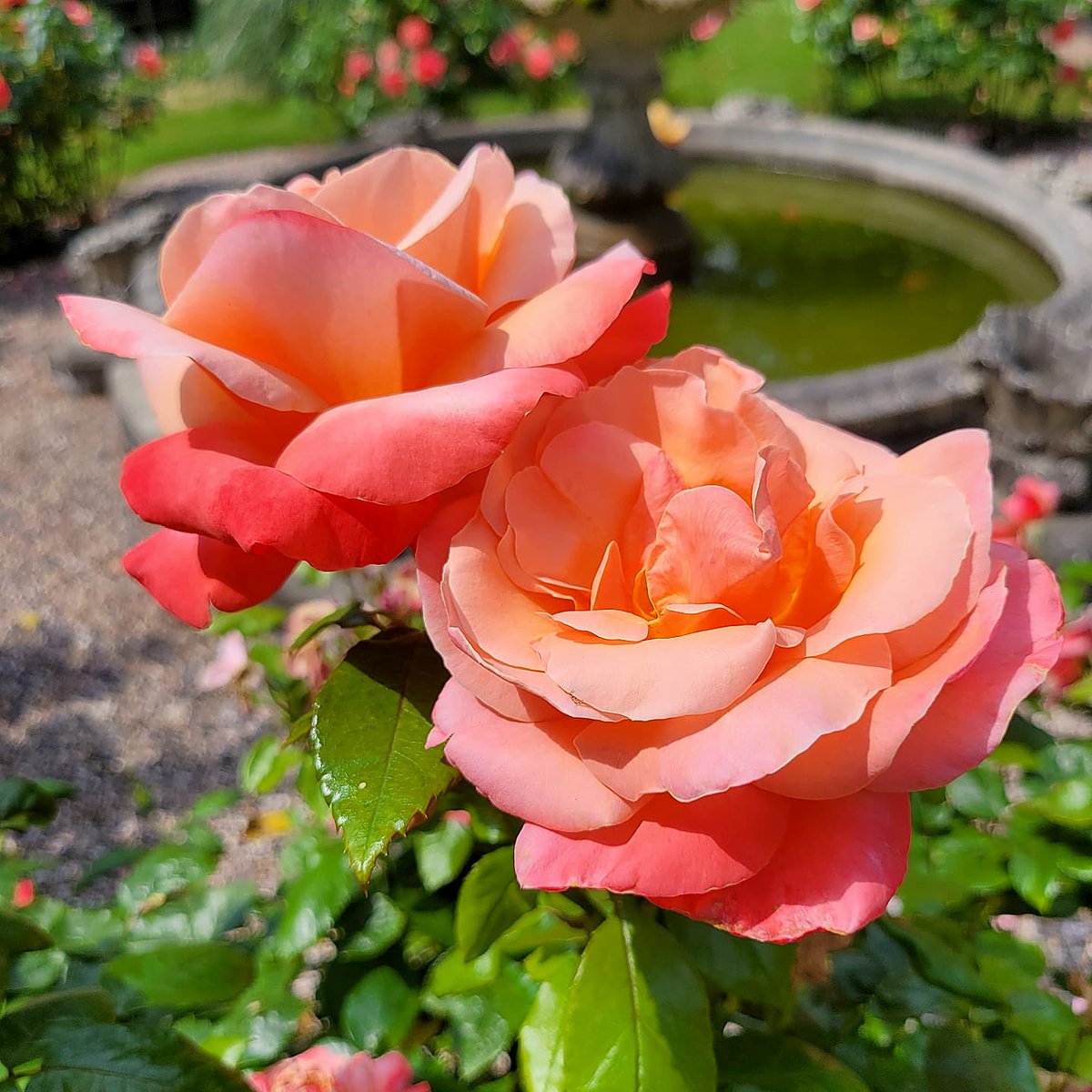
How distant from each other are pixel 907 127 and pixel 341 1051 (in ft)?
27.3

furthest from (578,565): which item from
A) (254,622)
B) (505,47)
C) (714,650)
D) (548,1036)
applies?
(505,47)

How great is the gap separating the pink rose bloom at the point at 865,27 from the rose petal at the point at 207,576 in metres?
8.21

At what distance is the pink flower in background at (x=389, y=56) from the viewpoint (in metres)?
7.05

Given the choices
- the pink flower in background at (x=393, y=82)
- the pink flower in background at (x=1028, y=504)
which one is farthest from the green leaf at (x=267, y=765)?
the pink flower in background at (x=393, y=82)

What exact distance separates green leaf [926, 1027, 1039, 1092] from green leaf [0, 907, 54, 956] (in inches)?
26.2

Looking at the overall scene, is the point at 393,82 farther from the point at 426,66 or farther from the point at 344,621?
the point at 344,621

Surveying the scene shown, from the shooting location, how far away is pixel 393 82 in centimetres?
691

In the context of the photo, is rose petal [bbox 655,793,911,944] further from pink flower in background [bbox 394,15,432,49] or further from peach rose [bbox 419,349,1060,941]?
pink flower in background [bbox 394,15,432,49]

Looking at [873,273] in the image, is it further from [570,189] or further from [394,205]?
[394,205]

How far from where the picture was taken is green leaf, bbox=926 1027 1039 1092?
2.52ft

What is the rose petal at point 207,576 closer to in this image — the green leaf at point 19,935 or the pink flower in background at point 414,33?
the green leaf at point 19,935

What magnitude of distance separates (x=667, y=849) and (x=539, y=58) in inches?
303

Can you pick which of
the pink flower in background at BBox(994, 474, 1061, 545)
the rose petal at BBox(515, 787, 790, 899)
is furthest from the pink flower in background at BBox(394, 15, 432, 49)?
the rose petal at BBox(515, 787, 790, 899)

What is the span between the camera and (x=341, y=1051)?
836 mm
